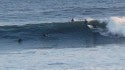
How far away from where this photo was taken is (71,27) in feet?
155

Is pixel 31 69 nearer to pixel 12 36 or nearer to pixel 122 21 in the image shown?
pixel 12 36

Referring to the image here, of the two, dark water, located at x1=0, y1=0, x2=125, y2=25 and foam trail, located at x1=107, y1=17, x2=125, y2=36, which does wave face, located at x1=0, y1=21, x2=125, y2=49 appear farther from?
dark water, located at x1=0, y1=0, x2=125, y2=25

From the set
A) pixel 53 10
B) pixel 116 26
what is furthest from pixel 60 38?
pixel 53 10

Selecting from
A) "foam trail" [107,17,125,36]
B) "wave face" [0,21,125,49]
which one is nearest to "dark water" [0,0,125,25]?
"wave face" [0,21,125,49]

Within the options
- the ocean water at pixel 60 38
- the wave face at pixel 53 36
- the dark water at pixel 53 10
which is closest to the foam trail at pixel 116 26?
the ocean water at pixel 60 38

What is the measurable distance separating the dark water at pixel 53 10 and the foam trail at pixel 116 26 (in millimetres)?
5618

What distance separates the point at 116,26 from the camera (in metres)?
45.1

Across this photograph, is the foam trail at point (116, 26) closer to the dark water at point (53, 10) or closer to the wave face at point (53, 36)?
the wave face at point (53, 36)

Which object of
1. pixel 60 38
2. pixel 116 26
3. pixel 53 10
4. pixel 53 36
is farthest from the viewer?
pixel 53 10

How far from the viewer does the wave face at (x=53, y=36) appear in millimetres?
38375

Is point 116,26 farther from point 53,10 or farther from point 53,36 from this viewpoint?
point 53,10

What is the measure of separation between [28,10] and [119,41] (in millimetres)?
25313

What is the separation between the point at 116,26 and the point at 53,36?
5.00 metres

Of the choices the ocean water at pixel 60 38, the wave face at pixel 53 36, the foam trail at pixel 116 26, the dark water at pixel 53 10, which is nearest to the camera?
the ocean water at pixel 60 38
